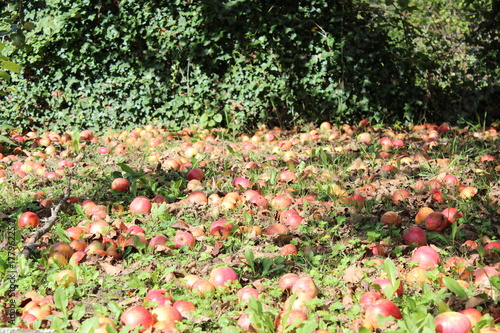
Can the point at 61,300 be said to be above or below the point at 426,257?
above

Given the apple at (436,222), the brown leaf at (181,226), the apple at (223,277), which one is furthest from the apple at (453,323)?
the brown leaf at (181,226)

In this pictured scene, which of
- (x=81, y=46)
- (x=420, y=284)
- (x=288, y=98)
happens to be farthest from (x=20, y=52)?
(x=420, y=284)

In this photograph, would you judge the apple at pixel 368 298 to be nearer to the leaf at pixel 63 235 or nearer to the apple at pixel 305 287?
the apple at pixel 305 287

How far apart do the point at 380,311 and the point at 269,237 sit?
1086mm

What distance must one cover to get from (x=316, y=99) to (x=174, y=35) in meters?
1.77

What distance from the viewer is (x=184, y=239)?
2.99m

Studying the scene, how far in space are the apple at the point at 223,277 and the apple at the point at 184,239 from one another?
1.56 feet

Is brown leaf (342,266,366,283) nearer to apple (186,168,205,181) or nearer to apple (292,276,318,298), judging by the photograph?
apple (292,276,318,298)

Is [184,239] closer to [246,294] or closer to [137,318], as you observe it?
[246,294]

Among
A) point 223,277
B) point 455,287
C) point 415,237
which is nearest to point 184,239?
point 223,277

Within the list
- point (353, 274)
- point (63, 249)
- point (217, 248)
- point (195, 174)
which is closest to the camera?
point (353, 274)

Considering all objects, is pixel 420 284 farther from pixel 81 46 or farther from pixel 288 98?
pixel 81 46

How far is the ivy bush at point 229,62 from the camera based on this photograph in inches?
235

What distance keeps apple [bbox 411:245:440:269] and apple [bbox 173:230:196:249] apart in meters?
1.16
